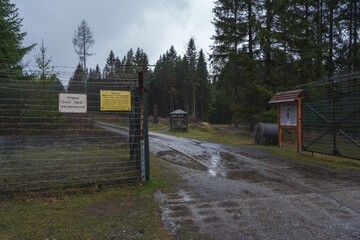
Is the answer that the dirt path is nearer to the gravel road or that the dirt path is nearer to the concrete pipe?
the gravel road

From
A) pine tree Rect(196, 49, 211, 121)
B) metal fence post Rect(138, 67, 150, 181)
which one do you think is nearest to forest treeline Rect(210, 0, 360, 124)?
metal fence post Rect(138, 67, 150, 181)

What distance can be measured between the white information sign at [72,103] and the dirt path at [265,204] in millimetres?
2431

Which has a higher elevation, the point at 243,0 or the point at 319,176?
the point at 243,0

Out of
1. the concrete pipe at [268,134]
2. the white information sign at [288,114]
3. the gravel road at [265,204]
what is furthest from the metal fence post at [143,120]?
the concrete pipe at [268,134]

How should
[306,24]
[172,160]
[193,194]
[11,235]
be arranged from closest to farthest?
[11,235], [193,194], [172,160], [306,24]

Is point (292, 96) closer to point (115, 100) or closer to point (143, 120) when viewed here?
point (143, 120)

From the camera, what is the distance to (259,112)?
60.3ft

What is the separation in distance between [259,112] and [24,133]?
54.9 ft

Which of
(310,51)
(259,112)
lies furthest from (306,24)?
(259,112)

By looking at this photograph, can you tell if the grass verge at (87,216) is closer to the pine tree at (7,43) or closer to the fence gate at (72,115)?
the fence gate at (72,115)

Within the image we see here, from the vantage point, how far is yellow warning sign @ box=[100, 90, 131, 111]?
193 inches

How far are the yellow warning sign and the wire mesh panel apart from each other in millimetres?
6523

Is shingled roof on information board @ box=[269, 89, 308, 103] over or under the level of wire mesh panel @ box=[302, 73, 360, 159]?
over

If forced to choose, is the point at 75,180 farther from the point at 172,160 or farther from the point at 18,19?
the point at 18,19
